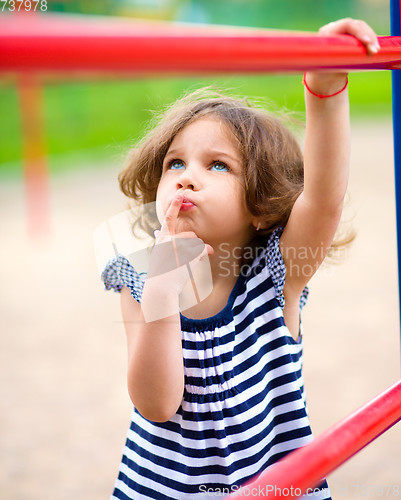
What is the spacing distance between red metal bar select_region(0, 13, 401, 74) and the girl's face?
0.29 m

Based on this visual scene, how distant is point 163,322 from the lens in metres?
0.67

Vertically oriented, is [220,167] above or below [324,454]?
above

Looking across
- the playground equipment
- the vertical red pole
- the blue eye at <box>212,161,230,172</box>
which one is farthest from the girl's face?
the vertical red pole

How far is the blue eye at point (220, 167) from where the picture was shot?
29.7 inches

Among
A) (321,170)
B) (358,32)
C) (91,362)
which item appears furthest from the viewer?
(91,362)

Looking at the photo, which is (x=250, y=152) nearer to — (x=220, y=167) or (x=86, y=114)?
(x=220, y=167)

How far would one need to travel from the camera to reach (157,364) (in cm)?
67

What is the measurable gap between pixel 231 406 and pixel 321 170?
11.2 inches

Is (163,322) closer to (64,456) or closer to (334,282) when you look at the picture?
(64,456)

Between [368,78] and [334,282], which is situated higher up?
[368,78]

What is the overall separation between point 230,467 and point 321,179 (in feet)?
1.09

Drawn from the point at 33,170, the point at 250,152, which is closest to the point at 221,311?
the point at 250,152

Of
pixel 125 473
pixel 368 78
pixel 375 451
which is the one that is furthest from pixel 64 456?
pixel 368 78

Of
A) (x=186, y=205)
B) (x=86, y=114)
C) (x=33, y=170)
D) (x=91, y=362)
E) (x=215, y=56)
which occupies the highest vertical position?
(x=215, y=56)
